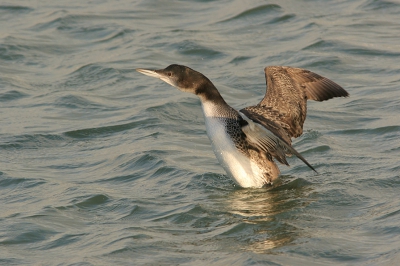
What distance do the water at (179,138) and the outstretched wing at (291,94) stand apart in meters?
0.62

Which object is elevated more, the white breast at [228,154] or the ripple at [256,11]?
the ripple at [256,11]

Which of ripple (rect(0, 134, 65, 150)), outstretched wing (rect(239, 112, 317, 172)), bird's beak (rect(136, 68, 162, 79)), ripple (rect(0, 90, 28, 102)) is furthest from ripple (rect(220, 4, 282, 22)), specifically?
outstretched wing (rect(239, 112, 317, 172))

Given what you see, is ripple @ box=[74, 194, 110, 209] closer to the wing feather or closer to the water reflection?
the water reflection

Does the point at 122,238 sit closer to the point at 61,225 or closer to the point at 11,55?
the point at 61,225

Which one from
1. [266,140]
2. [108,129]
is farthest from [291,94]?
[108,129]

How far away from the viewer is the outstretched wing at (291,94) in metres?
8.10

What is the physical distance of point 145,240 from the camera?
21.5 feet

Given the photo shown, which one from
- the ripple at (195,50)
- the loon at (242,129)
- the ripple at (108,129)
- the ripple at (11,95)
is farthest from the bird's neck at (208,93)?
the ripple at (195,50)

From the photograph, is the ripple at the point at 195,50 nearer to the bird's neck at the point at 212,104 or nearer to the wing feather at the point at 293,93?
the wing feather at the point at 293,93

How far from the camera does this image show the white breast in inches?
294

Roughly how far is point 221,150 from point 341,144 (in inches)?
82.2

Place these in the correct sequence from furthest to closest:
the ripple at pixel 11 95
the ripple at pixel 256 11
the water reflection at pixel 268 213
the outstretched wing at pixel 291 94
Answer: the ripple at pixel 256 11
the ripple at pixel 11 95
the outstretched wing at pixel 291 94
the water reflection at pixel 268 213

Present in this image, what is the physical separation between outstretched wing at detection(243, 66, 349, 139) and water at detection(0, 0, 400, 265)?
0.62m

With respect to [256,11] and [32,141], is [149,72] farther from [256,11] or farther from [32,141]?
[256,11]
